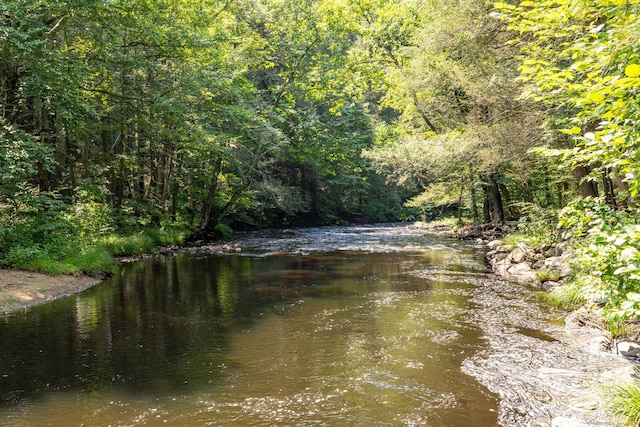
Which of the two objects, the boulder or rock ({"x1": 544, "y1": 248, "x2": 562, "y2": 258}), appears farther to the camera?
the boulder

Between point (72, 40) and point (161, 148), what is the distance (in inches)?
272

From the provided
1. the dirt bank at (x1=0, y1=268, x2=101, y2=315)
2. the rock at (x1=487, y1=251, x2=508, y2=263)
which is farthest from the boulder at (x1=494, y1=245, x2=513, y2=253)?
the dirt bank at (x1=0, y1=268, x2=101, y2=315)

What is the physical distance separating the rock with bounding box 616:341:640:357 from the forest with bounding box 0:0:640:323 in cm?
103

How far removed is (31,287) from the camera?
10.7m

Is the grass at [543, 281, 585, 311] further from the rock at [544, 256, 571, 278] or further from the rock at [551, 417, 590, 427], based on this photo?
the rock at [551, 417, 590, 427]

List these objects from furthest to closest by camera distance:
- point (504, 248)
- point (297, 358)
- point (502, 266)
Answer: point (504, 248)
point (502, 266)
point (297, 358)

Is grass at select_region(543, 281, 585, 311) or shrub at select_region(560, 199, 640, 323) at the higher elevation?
shrub at select_region(560, 199, 640, 323)

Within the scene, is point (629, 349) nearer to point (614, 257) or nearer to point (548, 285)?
point (614, 257)

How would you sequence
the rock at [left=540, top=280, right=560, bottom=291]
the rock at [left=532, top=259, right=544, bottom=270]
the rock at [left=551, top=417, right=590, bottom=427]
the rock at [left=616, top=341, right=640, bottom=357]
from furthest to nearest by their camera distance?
the rock at [left=532, top=259, right=544, bottom=270] → the rock at [left=540, top=280, right=560, bottom=291] → the rock at [left=616, top=341, right=640, bottom=357] → the rock at [left=551, top=417, right=590, bottom=427]

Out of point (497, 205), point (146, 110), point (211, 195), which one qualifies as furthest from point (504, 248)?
point (211, 195)

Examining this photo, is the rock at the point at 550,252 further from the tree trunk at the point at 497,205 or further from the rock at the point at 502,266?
the tree trunk at the point at 497,205

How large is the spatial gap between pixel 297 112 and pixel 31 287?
19493mm

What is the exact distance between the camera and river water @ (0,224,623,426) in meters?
4.92

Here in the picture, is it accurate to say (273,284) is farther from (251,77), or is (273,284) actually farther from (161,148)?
(251,77)
